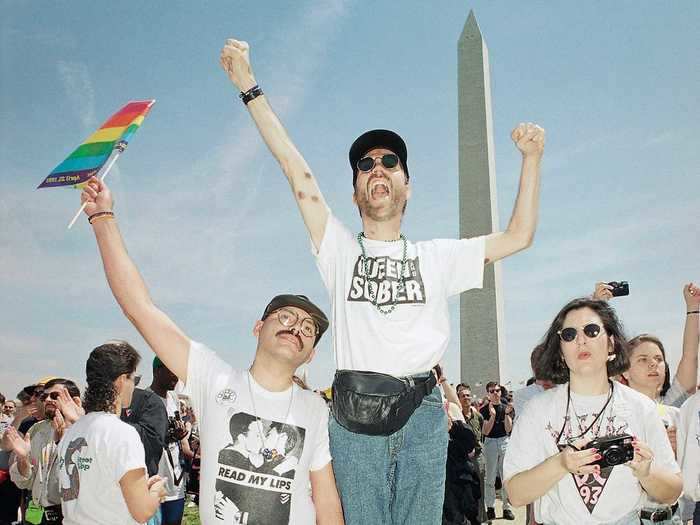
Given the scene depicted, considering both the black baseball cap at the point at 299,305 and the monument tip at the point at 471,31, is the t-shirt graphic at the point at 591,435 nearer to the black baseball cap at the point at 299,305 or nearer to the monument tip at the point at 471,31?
the black baseball cap at the point at 299,305

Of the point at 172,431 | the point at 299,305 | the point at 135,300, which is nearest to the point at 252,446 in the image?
the point at 299,305

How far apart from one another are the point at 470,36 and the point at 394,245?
1807 cm

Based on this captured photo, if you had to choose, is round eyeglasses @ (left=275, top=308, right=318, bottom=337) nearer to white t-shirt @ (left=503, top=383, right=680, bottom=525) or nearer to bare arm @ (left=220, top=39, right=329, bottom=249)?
bare arm @ (left=220, top=39, right=329, bottom=249)

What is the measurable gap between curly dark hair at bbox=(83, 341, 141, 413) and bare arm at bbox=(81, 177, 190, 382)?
2.69 ft

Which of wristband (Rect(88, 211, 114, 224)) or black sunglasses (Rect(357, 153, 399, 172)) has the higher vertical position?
black sunglasses (Rect(357, 153, 399, 172))

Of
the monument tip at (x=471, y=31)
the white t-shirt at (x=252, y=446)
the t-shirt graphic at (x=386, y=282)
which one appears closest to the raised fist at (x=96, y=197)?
the white t-shirt at (x=252, y=446)

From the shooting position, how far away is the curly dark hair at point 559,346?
2988mm

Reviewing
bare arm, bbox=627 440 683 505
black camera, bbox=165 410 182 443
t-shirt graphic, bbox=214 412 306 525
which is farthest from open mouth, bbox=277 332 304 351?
black camera, bbox=165 410 182 443

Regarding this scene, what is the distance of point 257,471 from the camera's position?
249cm

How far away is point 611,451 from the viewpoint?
8.07 ft

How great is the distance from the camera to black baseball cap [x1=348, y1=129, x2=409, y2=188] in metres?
2.81

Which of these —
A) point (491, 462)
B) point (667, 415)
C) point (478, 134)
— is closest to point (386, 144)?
point (667, 415)

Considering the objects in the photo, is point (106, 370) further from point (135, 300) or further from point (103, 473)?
point (135, 300)

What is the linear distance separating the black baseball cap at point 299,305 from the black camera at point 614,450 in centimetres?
114
